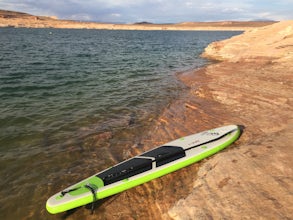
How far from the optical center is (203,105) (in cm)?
1512

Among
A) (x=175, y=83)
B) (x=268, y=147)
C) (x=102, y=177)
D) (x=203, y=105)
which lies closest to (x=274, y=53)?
(x=175, y=83)

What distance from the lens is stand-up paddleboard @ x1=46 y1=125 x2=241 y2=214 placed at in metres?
7.24

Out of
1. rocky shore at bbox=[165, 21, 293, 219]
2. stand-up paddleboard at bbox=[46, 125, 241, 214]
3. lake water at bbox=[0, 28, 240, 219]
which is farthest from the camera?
lake water at bbox=[0, 28, 240, 219]

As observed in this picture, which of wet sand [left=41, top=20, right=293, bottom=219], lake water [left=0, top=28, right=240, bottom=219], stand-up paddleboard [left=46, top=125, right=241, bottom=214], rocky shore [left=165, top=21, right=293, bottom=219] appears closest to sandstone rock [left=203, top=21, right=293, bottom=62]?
rocky shore [left=165, top=21, right=293, bottom=219]

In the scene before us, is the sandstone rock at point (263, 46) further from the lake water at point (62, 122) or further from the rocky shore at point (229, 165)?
the lake water at point (62, 122)

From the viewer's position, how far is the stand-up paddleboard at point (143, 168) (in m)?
7.24

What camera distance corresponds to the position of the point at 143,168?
8375mm

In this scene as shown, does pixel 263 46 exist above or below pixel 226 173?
below

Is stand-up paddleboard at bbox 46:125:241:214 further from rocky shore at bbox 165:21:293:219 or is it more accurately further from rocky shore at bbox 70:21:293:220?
rocky shore at bbox 165:21:293:219

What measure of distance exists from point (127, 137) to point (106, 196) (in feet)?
15.0

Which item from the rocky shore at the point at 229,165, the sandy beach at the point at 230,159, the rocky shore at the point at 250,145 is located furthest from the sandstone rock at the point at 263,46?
the rocky shore at the point at 229,165

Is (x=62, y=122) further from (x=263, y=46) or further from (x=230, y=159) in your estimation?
(x=263, y=46)

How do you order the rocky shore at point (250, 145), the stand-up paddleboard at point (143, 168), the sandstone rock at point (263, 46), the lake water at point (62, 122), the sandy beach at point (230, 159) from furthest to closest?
the sandstone rock at point (263, 46)
the lake water at point (62, 122)
the stand-up paddleboard at point (143, 168)
the sandy beach at point (230, 159)
the rocky shore at point (250, 145)

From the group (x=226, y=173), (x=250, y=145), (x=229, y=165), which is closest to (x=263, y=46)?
(x=250, y=145)
